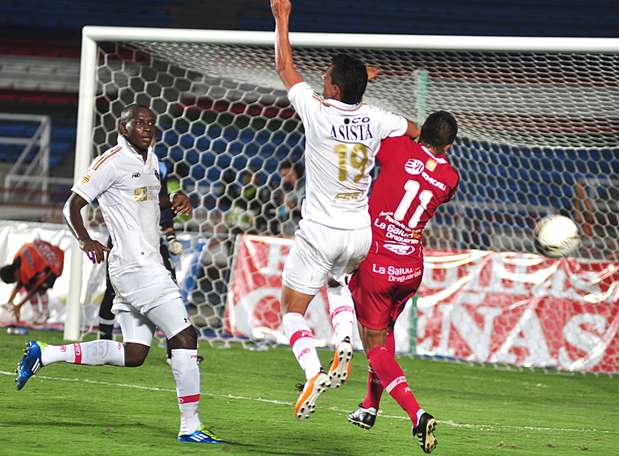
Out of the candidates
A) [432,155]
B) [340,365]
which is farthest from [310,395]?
[432,155]

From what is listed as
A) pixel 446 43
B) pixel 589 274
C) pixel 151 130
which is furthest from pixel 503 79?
pixel 151 130

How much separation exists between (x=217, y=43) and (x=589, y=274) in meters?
4.40

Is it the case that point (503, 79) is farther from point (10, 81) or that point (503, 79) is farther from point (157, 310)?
point (10, 81)

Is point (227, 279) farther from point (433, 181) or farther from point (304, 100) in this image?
point (304, 100)

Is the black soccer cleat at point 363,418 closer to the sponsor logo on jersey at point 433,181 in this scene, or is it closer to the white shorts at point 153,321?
the white shorts at point 153,321

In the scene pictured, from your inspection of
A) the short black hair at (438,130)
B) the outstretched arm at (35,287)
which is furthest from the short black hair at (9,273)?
the short black hair at (438,130)

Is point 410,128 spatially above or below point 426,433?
above

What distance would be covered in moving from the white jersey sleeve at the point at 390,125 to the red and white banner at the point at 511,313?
6.05 metres

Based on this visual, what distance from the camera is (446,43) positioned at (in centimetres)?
1084

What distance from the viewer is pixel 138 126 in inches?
249

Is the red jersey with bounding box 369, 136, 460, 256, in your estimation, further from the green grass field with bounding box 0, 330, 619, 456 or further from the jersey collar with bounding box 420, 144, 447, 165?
the green grass field with bounding box 0, 330, 619, 456

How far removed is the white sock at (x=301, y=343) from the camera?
18.9 ft

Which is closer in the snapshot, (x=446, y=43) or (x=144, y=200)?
(x=144, y=200)

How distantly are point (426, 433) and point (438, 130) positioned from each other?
5.65 ft
